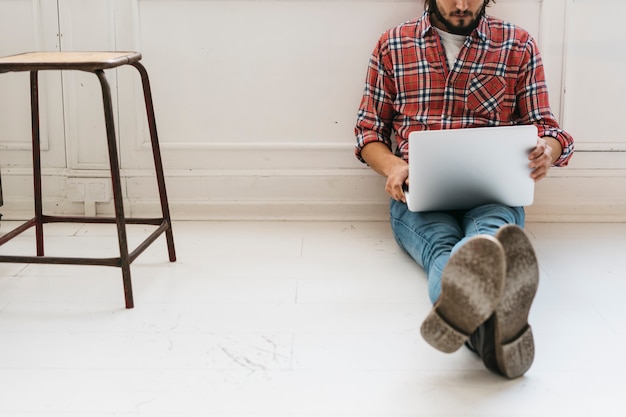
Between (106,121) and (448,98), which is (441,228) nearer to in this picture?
(448,98)

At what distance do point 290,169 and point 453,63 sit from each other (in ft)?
2.18

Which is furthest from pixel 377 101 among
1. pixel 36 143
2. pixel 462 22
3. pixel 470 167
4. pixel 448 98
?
pixel 36 143

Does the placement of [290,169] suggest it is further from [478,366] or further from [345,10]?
[478,366]

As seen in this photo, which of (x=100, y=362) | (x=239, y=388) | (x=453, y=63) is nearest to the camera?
(x=239, y=388)

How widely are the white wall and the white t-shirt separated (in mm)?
278

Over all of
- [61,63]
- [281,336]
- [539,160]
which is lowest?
[281,336]

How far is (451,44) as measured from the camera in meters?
2.19

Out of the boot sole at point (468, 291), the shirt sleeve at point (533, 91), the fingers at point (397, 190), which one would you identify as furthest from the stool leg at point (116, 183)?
the shirt sleeve at point (533, 91)

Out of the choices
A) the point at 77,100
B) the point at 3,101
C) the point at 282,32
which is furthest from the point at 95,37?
the point at 282,32

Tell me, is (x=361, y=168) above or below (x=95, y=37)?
below

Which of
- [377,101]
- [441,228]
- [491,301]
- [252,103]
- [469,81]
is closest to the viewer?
[491,301]

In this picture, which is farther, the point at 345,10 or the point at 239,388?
the point at 345,10

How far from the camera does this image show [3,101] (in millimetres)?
2543

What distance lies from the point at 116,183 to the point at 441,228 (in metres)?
0.76
